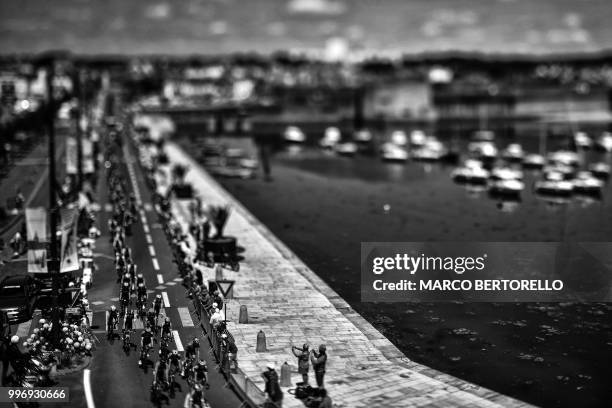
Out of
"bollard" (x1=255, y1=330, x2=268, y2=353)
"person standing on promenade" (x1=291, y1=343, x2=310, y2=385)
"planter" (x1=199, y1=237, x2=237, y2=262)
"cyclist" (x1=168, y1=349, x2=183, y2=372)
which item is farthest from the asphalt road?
"person standing on promenade" (x1=291, y1=343, x2=310, y2=385)

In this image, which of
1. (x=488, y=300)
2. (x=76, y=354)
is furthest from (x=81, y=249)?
(x=488, y=300)

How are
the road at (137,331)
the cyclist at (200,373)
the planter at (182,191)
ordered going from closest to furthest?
the road at (137,331), the cyclist at (200,373), the planter at (182,191)

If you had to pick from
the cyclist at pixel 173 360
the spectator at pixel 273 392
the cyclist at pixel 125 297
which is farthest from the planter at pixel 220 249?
the spectator at pixel 273 392

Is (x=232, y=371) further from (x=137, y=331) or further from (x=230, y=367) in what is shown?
(x=137, y=331)

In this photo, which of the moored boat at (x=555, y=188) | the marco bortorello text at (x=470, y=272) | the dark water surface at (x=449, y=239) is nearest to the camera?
the dark water surface at (x=449, y=239)

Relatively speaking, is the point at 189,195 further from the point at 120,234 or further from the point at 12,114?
the point at 12,114

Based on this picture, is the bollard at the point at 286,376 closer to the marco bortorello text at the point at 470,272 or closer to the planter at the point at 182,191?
the marco bortorello text at the point at 470,272
